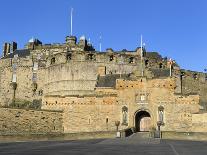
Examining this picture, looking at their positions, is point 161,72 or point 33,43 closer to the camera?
point 161,72

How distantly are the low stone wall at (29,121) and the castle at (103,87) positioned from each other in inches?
57.3

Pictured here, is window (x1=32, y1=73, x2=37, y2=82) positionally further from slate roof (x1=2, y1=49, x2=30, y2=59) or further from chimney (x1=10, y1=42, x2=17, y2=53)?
chimney (x1=10, y1=42, x2=17, y2=53)

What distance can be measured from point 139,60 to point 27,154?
42501mm

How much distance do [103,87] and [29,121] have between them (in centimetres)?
1069

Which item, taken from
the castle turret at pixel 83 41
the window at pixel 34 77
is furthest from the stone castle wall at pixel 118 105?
the castle turret at pixel 83 41

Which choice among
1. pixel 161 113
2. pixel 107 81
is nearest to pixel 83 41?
pixel 107 81

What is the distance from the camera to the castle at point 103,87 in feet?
143

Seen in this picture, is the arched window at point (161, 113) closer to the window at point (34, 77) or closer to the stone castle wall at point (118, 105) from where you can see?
the stone castle wall at point (118, 105)

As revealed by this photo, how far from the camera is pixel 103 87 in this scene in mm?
46688

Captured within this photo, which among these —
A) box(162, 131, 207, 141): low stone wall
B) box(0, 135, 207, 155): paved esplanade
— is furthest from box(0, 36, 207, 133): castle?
box(0, 135, 207, 155): paved esplanade

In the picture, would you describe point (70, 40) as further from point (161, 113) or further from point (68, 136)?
point (68, 136)

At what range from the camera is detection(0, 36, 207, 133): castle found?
43688mm

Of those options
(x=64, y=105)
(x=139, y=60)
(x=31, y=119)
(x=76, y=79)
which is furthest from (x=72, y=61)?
(x=31, y=119)

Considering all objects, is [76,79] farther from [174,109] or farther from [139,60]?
[174,109]
